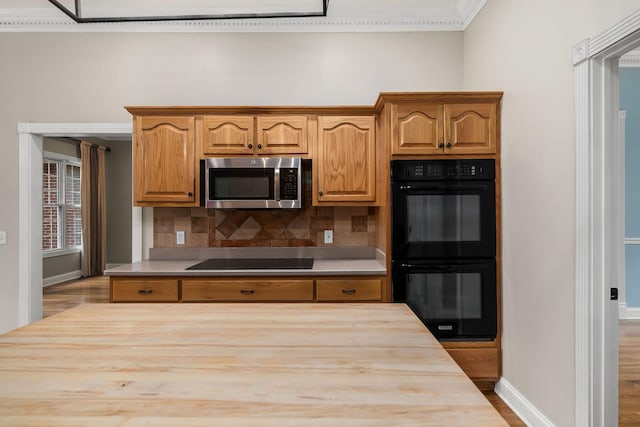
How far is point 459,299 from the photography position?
8.96ft

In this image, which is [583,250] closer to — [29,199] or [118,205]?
[29,199]

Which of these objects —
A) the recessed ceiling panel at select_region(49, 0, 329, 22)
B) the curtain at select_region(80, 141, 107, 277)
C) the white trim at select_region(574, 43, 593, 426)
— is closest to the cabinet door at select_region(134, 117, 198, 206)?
the recessed ceiling panel at select_region(49, 0, 329, 22)

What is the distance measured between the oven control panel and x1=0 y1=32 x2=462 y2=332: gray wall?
93 centimetres

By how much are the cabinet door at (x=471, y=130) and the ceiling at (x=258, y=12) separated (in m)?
0.96

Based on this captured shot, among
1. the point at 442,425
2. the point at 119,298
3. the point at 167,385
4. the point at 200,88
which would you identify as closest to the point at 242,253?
the point at 119,298

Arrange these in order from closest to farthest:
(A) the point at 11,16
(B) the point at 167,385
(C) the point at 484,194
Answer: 1. (B) the point at 167,385
2. (C) the point at 484,194
3. (A) the point at 11,16

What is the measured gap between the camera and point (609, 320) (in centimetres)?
183

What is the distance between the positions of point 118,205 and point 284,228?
18.9 ft

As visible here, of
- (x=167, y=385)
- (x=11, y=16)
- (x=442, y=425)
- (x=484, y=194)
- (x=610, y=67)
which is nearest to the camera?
(x=442, y=425)

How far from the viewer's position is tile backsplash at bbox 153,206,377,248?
342 centimetres

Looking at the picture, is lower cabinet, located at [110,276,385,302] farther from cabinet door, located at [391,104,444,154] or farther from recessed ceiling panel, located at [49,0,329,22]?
recessed ceiling panel, located at [49,0,329,22]

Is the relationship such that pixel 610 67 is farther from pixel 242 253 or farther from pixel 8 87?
pixel 8 87

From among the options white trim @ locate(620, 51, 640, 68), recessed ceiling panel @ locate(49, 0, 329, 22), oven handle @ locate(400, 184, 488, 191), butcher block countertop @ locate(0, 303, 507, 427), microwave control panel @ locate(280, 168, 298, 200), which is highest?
recessed ceiling panel @ locate(49, 0, 329, 22)

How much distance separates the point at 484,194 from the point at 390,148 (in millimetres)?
691
